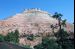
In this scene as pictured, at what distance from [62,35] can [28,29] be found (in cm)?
4198

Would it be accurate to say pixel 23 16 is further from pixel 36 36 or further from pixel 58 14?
pixel 58 14

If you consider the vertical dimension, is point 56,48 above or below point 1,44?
below

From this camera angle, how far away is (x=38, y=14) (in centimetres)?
13262

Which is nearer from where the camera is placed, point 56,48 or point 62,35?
point 56,48

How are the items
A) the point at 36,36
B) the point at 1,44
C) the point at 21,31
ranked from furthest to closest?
1. the point at 21,31
2. the point at 36,36
3. the point at 1,44

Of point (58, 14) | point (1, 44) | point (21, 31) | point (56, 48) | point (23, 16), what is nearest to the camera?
point (1, 44)

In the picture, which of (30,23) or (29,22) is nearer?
(30,23)

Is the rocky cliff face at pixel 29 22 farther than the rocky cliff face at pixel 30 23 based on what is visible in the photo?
Yes

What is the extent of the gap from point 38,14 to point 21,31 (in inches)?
1301

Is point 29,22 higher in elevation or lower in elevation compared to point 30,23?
higher

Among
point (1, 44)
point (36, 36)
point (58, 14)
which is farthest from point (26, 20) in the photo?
point (1, 44)

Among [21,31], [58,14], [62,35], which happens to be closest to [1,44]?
[62,35]

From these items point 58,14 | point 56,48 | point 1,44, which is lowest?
point 56,48

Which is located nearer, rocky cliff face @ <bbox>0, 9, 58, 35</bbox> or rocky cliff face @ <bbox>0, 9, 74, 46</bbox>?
rocky cliff face @ <bbox>0, 9, 74, 46</bbox>
